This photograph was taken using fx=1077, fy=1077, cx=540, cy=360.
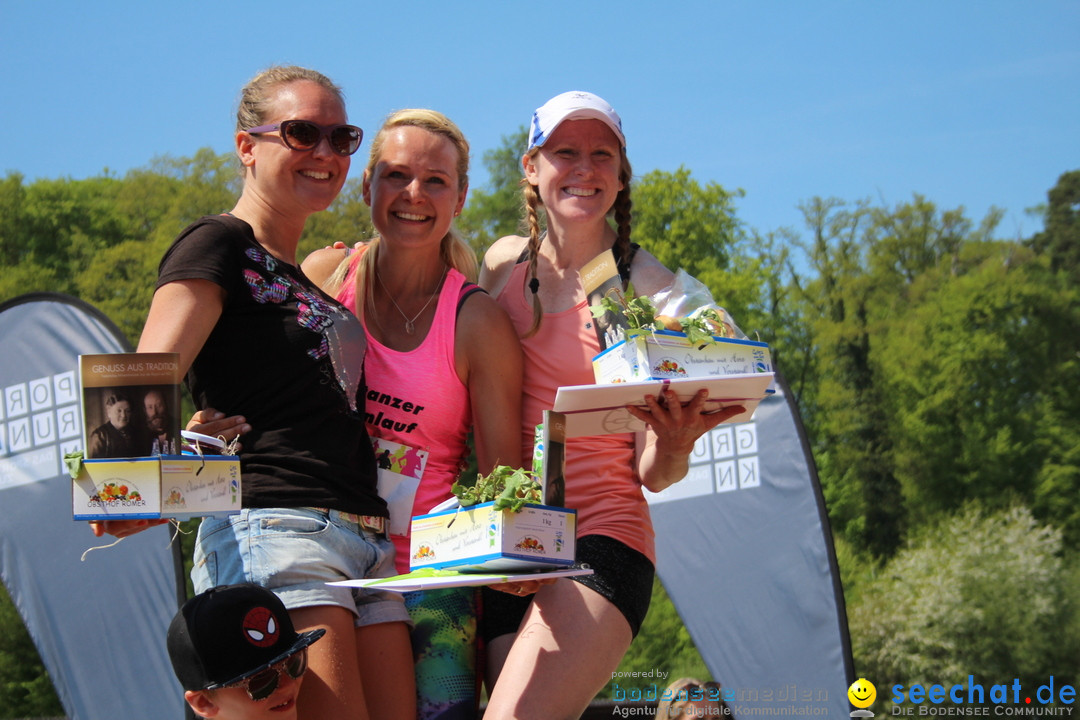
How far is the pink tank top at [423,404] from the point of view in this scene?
3.22 m

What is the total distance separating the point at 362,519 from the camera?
9.70 ft

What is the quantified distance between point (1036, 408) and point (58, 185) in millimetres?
23950

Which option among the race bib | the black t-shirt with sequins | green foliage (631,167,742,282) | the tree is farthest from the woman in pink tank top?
the tree

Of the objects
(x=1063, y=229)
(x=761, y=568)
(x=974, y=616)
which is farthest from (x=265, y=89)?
(x=1063, y=229)

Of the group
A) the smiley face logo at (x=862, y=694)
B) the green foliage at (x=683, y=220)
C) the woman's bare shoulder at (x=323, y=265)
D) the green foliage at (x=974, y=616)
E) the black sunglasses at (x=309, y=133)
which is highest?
the green foliage at (x=683, y=220)

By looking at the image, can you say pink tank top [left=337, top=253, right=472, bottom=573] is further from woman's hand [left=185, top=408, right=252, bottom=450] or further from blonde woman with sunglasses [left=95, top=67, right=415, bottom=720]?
woman's hand [left=185, top=408, right=252, bottom=450]

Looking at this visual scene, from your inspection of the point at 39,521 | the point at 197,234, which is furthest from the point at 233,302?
the point at 39,521

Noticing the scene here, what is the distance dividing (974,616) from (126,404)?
66.9 ft

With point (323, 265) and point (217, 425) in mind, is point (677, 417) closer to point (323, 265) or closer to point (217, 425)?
point (217, 425)

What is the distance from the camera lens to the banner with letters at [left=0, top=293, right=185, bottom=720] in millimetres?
9969

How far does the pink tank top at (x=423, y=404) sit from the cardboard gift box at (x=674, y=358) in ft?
1.83

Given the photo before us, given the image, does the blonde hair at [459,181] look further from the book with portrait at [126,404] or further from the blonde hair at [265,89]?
the book with portrait at [126,404]

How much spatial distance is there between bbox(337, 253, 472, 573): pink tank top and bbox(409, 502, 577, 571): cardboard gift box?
50cm

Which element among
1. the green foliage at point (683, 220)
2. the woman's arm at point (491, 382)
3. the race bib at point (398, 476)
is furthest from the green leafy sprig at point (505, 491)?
the green foliage at point (683, 220)
